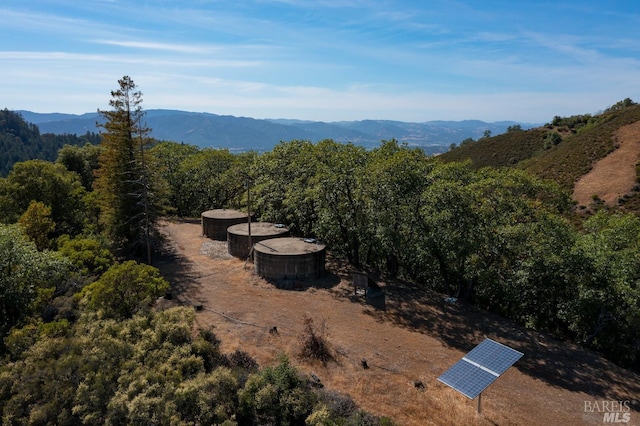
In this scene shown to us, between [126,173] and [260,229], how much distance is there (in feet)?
34.1

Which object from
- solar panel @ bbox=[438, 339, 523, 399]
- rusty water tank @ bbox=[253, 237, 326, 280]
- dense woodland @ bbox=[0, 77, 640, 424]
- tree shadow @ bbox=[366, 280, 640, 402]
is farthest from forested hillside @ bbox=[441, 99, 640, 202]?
solar panel @ bbox=[438, 339, 523, 399]

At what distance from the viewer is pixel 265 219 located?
31.9m

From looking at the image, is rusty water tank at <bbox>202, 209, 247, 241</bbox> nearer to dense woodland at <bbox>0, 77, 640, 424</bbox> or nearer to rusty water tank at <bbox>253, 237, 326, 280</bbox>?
dense woodland at <bbox>0, 77, 640, 424</bbox>

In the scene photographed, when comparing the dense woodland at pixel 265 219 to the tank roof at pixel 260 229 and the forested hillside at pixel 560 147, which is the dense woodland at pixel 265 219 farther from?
the forested hillside at pixel 560 147

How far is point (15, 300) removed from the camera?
18016mm

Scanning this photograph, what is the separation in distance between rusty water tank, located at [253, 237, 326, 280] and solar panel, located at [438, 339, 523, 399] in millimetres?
12780

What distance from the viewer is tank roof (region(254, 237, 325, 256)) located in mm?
24219

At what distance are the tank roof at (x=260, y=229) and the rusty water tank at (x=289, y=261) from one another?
372 cm

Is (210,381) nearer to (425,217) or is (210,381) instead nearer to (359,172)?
(425,217)

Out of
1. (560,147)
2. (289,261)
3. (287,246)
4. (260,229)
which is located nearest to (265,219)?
(260,229)

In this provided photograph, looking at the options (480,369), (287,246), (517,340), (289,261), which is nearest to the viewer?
(480,369)

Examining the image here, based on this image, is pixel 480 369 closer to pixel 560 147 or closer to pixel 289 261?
pixel 289 261

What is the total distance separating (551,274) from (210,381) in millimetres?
16287

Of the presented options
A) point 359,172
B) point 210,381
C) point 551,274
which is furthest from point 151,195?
point 551,274
